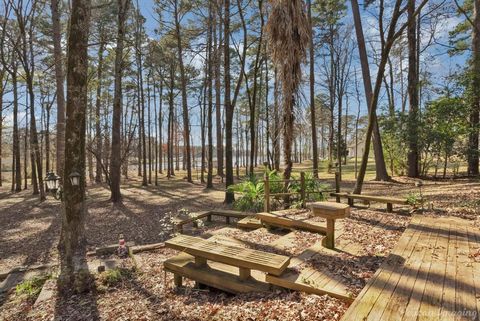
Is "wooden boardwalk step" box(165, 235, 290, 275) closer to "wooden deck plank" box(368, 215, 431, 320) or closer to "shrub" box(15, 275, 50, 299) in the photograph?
"wooden deck plank" box(368, 215, 431, 320)

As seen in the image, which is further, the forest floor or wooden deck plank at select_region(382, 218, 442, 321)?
the forest floor

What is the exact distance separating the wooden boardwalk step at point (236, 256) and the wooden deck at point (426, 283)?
91cm

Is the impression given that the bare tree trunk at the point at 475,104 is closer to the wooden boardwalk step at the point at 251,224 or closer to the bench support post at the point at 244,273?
the wooden boardwalk step at the point at 251,224

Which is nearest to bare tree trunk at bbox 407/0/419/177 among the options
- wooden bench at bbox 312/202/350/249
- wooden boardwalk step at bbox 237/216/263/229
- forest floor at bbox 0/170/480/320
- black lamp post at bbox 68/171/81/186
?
forest floor at bbox 0/170/480/320

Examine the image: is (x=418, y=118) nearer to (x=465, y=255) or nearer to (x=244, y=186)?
(x=244, y=186)

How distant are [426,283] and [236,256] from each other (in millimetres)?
1969

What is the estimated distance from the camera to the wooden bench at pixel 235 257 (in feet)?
10.2

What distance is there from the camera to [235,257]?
10.8 feet

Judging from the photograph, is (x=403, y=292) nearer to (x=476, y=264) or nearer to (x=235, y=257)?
(x=476, y=264)

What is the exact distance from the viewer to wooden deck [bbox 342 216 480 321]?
7.46 feet

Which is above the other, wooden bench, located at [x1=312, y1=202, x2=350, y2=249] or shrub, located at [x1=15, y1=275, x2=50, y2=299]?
wooden bench, located at [x1=312, y1=202, x2=350, y2=249]

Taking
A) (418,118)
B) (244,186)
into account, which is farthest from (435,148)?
(244,186)

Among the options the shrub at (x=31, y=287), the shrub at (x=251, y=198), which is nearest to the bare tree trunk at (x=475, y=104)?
the shrub at (x=251, y=198)

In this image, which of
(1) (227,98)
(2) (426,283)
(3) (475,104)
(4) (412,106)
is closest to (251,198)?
(1) (227,98)
